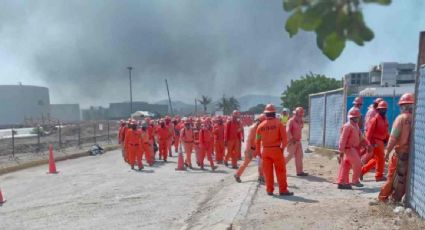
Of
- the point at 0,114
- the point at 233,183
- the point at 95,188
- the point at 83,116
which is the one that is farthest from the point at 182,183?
the point at 83,116

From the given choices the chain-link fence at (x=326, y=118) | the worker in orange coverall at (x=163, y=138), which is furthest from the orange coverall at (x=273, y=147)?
the worker in orange coverall at (x=163, y=138)

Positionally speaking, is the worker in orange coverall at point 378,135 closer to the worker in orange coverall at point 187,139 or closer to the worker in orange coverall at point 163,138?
the worker in orange coverall at point 187,139

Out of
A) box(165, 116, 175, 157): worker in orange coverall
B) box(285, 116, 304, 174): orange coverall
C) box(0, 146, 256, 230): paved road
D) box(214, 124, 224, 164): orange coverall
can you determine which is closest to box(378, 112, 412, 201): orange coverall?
box(0, 146, 256, 230): paved road

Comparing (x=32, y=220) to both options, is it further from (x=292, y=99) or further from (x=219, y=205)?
(x=292, y=99)

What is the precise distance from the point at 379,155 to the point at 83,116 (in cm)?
12938

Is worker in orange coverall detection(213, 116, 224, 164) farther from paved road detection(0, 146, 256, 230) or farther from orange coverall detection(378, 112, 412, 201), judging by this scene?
orange coverall detection(378, 112, 412, 201)

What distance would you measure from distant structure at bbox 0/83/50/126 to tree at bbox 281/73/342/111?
5286cm

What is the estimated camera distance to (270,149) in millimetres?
7887

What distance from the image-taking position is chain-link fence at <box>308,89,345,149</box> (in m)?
14.1

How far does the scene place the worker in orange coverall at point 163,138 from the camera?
17.7m

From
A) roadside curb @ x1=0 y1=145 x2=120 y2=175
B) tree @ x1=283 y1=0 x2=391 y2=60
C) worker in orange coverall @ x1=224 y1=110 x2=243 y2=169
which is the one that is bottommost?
roadside curb @ x1=0 y1=145 x2=120 y2=175

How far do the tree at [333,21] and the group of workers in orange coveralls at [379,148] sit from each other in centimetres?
514

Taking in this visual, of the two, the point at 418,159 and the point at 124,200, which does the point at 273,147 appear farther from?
the point at 124,200

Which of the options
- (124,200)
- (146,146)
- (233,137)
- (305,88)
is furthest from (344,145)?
(305,88)
